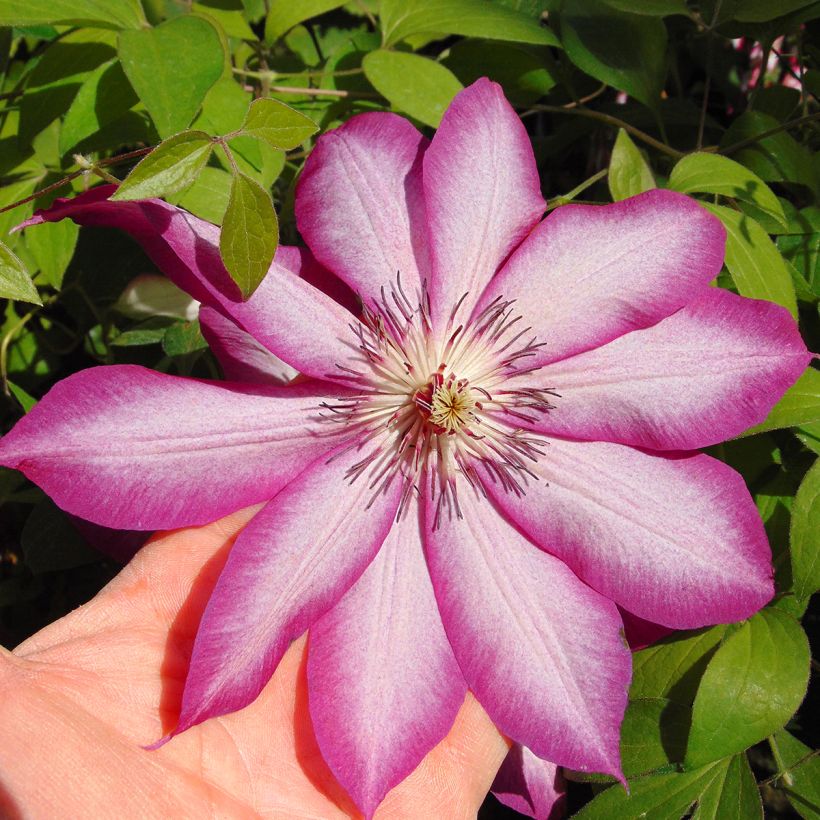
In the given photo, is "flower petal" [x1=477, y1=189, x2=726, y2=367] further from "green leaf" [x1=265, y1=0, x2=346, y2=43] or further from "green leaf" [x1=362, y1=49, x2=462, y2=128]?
"green leaf" [x1=265, y1=0, x2=346, y2=43]

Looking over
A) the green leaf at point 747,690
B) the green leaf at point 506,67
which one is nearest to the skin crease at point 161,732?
the green leaf at point 747,690

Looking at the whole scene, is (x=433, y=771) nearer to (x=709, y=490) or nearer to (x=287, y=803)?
(x=287, y=803)

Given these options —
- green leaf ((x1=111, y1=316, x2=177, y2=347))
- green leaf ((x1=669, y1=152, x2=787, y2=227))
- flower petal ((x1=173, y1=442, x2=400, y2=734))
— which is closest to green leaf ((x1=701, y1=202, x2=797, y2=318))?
green leaf ((x1=669, y1=152, x2=787, y2=227))

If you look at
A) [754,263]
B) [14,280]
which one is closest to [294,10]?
[14,280]

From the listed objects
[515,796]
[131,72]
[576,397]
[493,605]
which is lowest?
[515,796]

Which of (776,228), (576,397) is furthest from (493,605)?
(776,228)

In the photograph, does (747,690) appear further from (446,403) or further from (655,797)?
(446,403)
